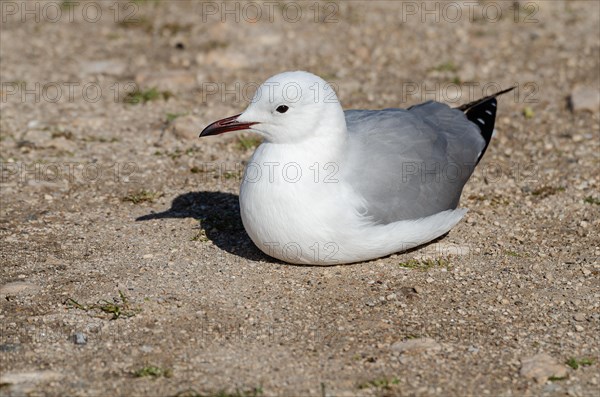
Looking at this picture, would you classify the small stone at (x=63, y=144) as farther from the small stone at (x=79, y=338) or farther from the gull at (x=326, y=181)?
the small stone at (x=79, y=338)

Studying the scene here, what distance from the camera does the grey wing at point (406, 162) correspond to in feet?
19.2

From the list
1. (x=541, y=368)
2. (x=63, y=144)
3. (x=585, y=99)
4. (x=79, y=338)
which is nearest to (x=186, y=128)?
(x=63, y=144)

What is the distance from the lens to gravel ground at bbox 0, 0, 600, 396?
4934mm

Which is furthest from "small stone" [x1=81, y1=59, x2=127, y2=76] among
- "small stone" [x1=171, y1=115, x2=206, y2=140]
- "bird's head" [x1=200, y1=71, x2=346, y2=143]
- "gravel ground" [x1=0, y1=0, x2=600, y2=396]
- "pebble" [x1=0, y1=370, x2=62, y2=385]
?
"pebble" [x1=0, y1=370, x2=62, y2=385]

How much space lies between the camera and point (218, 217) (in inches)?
272

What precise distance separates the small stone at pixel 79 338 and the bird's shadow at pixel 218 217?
4.66ft

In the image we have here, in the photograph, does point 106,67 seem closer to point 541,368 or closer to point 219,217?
point 219,217

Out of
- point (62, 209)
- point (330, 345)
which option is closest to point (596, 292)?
point (330, 345)

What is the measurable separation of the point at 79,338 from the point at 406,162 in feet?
7.78

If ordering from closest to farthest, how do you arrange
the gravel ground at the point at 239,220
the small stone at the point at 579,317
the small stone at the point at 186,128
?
the gravel ground at the point at 239,220 → the small stone at the point at 579,317 → the small stone at the point at 186,128

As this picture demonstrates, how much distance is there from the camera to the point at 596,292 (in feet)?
18.9

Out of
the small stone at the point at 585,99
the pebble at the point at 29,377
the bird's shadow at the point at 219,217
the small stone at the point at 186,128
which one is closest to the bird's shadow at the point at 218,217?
the bird's shadow at the point at 219,217

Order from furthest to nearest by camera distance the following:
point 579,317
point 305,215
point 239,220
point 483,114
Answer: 1. point 483,114
2. point 239,220
3. point 305,215
4. point 579,317

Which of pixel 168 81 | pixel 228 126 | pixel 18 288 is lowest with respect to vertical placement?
pixel 18 288
